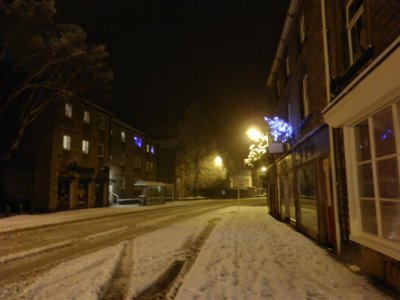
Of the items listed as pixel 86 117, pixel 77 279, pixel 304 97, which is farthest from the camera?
pixel 86 117

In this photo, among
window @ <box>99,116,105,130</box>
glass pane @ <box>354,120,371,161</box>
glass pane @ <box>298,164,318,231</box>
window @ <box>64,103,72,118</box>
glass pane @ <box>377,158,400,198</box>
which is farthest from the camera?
window @ <box>99,116,105,130</box>

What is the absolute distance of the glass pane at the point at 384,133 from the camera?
17.8 ft

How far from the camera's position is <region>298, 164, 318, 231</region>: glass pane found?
10516 mm

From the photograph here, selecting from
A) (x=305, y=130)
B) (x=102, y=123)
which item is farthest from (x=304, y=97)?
(x=102, y=123)

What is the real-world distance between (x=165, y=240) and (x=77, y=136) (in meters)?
21.9

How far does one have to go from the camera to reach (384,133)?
564 centimetres

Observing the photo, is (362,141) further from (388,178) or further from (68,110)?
(68,110)

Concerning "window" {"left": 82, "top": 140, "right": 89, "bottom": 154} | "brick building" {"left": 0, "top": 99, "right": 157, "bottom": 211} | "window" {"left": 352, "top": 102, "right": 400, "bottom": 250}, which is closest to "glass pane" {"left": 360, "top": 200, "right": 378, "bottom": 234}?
"window" {"left": 352, "top": 102, "right": 400, "bottom": 250}

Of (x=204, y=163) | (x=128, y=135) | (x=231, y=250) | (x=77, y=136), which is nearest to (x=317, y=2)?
(x=231, y=250)

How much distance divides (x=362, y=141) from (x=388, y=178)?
4.08 feet

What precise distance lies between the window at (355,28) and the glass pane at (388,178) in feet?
8.37

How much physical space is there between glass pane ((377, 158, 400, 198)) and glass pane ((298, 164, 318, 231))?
4.62 metres

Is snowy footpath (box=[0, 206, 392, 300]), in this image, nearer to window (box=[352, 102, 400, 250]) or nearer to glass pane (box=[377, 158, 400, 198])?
window (box=[352, 102, 400, 250])

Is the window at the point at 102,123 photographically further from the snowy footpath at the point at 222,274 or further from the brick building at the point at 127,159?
the snowy footpath at the point at 222,274
